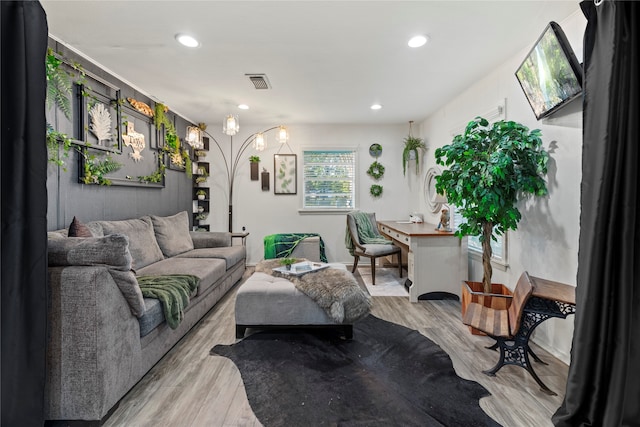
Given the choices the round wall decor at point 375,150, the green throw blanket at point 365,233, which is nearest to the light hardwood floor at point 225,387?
the green throw blanket at point 365,233


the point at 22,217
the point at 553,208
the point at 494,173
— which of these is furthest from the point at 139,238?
the point at 553,208

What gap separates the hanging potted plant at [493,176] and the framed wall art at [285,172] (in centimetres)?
307

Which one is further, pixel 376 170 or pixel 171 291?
pixel 376 170

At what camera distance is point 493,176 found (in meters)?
2.34

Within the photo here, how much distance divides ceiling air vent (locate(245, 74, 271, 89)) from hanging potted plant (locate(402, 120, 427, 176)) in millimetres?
2627

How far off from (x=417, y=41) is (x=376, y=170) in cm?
290

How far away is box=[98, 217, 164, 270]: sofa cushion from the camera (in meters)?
2.82

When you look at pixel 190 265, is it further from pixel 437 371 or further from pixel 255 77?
pixel 437 371

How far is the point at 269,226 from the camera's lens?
533 cm

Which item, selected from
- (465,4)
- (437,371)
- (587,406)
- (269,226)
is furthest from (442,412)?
(269,226)

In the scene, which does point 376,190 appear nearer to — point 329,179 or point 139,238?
point 329,179

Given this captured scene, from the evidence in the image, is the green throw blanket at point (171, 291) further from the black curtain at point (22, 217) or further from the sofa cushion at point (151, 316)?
the black curtain at point (22, 217)

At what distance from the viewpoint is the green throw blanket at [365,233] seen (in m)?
4.47

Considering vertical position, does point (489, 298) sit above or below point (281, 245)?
below
